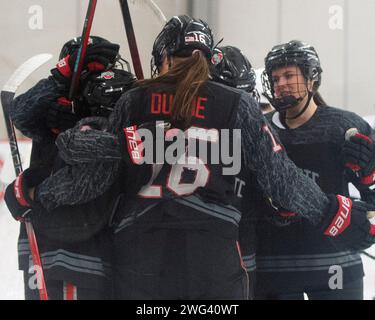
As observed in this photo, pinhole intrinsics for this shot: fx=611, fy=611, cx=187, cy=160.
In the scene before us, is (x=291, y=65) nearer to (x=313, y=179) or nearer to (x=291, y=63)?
(x=291, y=63)

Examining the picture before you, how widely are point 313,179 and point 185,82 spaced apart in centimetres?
58

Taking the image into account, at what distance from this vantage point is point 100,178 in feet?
4.19

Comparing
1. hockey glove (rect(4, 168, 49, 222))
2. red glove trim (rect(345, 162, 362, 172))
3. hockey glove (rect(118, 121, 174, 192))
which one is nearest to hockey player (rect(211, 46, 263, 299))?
hockey glove (rect(118, 121, 174, 192))

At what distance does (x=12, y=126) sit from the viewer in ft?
5.42

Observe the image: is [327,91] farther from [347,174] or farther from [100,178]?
[100,178]

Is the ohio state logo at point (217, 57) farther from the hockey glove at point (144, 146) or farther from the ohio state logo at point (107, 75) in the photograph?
the hockey glove at point (144, 146)

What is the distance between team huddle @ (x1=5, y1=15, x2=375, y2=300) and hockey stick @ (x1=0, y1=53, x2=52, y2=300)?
2cm

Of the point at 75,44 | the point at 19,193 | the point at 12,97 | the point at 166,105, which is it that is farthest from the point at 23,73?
the point at 166,105

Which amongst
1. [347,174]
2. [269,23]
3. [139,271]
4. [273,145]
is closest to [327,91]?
[269,23]

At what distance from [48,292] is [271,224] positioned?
58 centimetres

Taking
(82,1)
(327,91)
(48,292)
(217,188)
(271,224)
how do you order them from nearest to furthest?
(217,188) → (48,292) → (271,224) → (82,1) → (327,91)

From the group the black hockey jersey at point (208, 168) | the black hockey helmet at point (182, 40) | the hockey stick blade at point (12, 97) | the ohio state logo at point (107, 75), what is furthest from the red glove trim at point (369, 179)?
the hockey stick blade at point (12, 97)

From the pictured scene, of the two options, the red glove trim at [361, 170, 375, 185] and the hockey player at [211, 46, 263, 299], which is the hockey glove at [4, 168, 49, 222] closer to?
the hockey player at [211, 46, 263, 299]

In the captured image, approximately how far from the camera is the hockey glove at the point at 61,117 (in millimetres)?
1468
